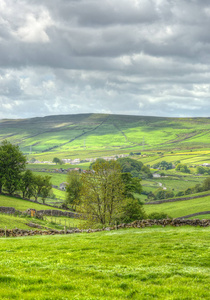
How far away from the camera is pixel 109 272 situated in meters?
13.9

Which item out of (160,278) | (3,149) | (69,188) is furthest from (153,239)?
(69,188)

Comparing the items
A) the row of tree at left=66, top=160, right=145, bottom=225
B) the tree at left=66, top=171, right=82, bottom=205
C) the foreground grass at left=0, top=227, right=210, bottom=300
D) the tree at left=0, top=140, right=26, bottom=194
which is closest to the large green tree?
the tree at left=66, top=171, right=82, bottom=205

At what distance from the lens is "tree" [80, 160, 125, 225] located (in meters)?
51.7

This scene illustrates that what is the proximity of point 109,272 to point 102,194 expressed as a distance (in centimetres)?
3981

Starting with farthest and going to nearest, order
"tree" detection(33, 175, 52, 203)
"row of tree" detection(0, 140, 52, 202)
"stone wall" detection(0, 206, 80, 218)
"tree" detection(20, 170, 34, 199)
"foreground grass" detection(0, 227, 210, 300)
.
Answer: "tree" detection(33, 175, 52, 203), "tree" detection(20, 170, 34, 199), "row of tree" detection(0, 140, 52, 202), "stone wall" detection(0, 206, 80, 218), "foreground grass" detection(0, 227, 210, 300)

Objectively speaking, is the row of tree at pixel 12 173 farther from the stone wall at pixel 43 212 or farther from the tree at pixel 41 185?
the stone wall at pixel 43 212

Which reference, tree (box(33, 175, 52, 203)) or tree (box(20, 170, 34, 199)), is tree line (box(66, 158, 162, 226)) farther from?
tree (box(33, 175, 52, 203))

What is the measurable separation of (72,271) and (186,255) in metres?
7.36

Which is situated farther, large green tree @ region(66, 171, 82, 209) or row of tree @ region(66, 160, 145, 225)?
large green tree @ region(66, 171, 82, 209)

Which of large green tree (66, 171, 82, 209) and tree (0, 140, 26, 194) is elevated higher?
tree (0, 140, 26, 194)

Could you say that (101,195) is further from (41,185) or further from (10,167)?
(41,185)

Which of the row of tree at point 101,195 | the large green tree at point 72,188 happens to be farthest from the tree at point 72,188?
the row of tree at point 101,195

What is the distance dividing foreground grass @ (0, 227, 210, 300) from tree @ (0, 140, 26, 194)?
7419cm

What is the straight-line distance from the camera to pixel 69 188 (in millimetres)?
111375
